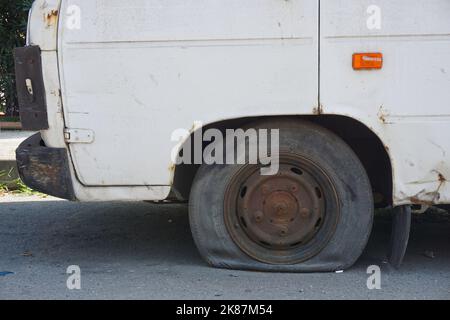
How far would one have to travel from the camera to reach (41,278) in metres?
4.14

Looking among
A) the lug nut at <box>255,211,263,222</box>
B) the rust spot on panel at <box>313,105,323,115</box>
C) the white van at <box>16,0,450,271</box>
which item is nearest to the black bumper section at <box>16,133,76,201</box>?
the white van at <box>16,0,450,271</box>

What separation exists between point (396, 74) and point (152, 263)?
1.92 meters

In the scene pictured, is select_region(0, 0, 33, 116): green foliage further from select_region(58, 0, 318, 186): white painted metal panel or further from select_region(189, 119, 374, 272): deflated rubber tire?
select_region(189, 119, 374, 272): deflated rubber tire

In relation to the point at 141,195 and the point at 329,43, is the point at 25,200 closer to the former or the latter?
the point at 141,195

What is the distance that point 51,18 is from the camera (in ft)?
12.8

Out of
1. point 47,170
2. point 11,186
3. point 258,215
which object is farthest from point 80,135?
point 11,186

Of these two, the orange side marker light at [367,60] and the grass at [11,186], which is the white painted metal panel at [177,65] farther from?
the grass at [11,186]

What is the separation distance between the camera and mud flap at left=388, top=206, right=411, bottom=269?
4020mm

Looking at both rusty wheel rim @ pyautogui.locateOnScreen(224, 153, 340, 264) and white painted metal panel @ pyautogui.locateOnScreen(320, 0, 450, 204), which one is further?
rusty wheel rim @ pyautogui.locateOnScreen(224, 153, 340, 264)

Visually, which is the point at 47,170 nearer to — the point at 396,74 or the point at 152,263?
the point at 152,263

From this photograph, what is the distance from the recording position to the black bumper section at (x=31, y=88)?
12.9 feet

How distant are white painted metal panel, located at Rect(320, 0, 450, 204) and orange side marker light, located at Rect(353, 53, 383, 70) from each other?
0.03m
